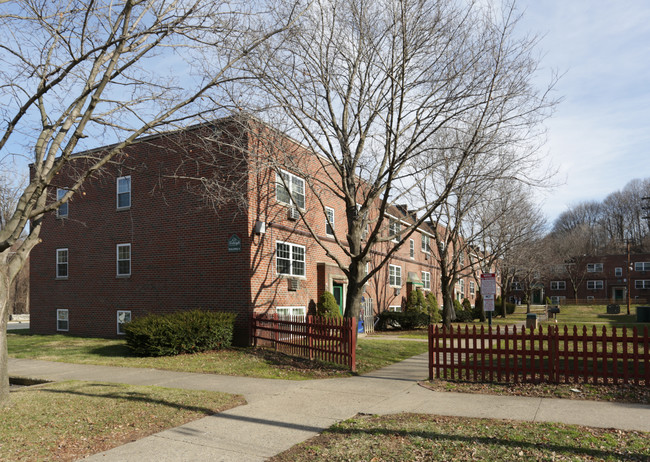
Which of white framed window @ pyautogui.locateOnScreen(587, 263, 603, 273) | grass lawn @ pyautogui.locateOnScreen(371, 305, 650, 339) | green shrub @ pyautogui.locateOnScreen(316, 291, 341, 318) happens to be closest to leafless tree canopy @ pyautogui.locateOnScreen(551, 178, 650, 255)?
white framed window @ pyautogui.locateOnScreen(587, 263, 603, 273)

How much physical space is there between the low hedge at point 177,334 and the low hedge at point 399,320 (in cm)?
1291

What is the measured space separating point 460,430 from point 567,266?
7879 centimetres

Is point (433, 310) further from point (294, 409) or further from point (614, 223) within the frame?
point (614, 223)

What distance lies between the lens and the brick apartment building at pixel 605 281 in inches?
2936

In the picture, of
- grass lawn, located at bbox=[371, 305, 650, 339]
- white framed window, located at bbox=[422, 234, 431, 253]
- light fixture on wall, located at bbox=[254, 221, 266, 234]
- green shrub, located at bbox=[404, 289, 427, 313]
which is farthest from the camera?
white framed window, located at bbox=[422, 234, 431, 253]

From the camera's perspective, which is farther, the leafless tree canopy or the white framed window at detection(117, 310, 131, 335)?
the leafless tree canopy

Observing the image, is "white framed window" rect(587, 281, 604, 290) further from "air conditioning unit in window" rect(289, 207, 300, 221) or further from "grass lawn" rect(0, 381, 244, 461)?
"grass lawn" rect(0, 381, 244, 461)

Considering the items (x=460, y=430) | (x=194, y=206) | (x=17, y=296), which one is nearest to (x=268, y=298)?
(x=194, y=206)

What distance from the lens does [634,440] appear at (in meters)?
6.16

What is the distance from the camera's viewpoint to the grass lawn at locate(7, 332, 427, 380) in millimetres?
12242

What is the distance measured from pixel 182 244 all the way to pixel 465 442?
1339 centimetres

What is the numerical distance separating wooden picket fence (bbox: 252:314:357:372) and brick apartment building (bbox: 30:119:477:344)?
0.71 meters

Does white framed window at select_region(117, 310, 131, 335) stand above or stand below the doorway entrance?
above

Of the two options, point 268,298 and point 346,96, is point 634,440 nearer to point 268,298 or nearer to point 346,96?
point 346,96
